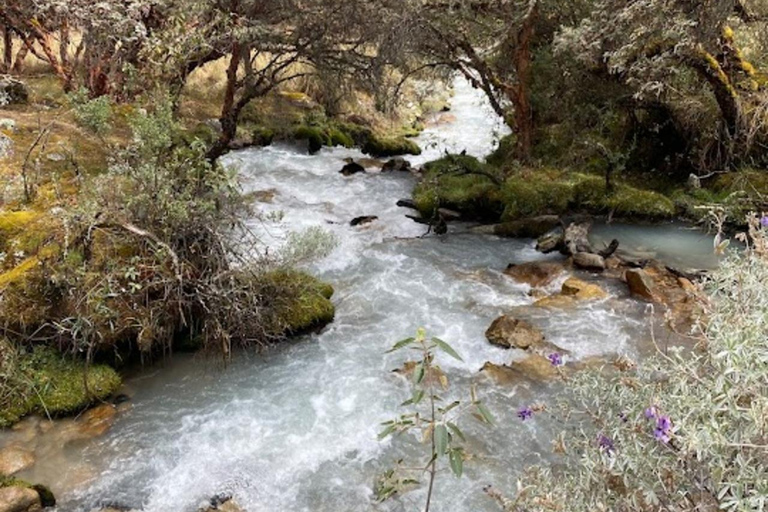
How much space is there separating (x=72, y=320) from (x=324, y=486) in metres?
3.07

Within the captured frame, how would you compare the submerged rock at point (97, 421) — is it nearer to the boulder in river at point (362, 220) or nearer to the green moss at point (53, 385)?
the green moss at point (53, 385)

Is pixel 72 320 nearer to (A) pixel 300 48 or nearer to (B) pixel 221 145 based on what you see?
(B) pixel 221 145

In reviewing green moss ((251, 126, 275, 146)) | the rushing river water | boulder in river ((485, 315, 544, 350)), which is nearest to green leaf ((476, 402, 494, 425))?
the rushing river water

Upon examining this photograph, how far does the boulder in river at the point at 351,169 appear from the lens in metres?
14.9

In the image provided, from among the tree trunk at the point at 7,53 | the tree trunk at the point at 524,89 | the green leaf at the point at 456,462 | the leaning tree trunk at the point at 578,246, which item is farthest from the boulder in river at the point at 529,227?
the tree trunk at the point at 7,53

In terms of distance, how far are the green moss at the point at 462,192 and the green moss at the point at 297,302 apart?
482cm

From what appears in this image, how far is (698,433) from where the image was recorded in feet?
7.66

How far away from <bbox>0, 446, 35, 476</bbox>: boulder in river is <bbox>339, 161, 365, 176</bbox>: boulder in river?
10.6 meters

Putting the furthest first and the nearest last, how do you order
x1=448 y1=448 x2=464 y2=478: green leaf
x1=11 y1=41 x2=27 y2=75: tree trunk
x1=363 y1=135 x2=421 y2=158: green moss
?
x1=363 y1=135 x2=421 y2=158: green moss → x1=11 y1=41 x2=27 y2=75: tree trunk → x1=448 y1=448 x2=464 y2=478: green leaf

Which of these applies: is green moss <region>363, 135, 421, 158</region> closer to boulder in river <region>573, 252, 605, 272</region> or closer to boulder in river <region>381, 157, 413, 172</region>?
boulder in river <region>381, 157, 413, 172</region>

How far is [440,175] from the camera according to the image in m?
13.3

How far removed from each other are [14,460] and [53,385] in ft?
2.95

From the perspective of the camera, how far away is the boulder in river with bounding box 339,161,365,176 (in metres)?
14.9

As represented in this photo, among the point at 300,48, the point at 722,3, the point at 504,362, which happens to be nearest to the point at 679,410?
the point at 504,362
